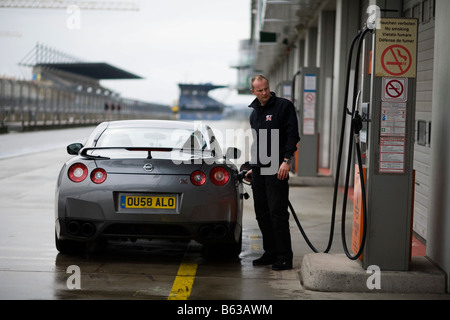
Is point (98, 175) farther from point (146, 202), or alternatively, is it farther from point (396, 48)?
point (396, 48)

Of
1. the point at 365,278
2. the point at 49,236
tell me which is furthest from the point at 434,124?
the point at 49,236

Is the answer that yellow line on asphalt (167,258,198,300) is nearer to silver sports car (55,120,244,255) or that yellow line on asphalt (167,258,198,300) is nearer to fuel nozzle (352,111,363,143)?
silver sports car (55,120,244,255)

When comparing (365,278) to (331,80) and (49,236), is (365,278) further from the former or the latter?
(331,80)

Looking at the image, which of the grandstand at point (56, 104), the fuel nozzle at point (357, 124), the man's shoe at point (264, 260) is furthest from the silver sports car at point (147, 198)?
the grandstand at point (56, 104)

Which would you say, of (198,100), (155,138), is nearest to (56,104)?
(155,138)

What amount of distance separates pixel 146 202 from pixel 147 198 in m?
0.03

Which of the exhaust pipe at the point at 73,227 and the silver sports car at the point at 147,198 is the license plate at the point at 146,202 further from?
the exhaust pipe at the point at 73,227

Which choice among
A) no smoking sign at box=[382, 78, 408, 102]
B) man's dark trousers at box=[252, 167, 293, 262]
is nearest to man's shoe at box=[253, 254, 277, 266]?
man's dark trousers at box=[252, 167, 293, 262]

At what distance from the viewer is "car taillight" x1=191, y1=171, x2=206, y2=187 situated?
19.6 ft

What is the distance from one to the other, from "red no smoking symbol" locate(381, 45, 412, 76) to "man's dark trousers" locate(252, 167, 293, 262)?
4.52ft

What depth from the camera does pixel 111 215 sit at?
230 inches

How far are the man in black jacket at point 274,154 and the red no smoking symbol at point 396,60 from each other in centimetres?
100
